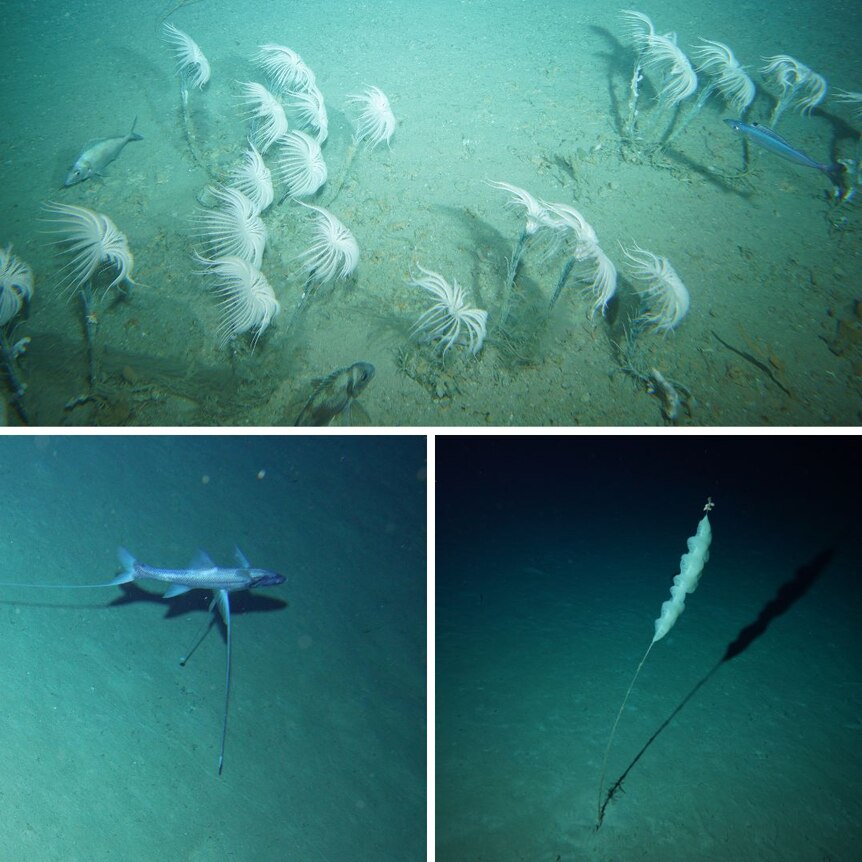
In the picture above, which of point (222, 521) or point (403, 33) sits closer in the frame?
point (222, 521)

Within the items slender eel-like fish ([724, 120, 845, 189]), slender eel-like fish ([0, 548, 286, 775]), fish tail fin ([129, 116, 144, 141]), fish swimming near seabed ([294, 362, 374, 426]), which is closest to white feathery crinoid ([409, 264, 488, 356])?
fish swimming near seabed ([294, 362, 374, 426])

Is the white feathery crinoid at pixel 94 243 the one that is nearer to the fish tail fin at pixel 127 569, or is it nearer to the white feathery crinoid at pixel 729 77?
the fish tail fin at pixel 127 569

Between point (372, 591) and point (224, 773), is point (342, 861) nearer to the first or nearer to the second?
point (224, 773)

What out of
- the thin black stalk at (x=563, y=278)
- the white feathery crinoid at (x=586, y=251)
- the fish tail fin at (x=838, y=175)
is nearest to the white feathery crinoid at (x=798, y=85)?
the fish tail fin at (x=838, y=175)

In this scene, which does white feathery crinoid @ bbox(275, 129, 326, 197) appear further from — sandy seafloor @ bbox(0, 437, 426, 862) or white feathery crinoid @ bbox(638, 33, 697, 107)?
white feathery crinoid @ bbox(638, 33, 697, 107)

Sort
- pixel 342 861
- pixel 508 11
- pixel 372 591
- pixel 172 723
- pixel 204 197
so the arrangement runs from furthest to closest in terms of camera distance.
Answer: pixel 508 11
pixel 204 197
pixel 372 591
pixel 172 723
pixel 342 861

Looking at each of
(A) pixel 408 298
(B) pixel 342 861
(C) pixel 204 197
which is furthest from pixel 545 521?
(C) pixel 204 197
